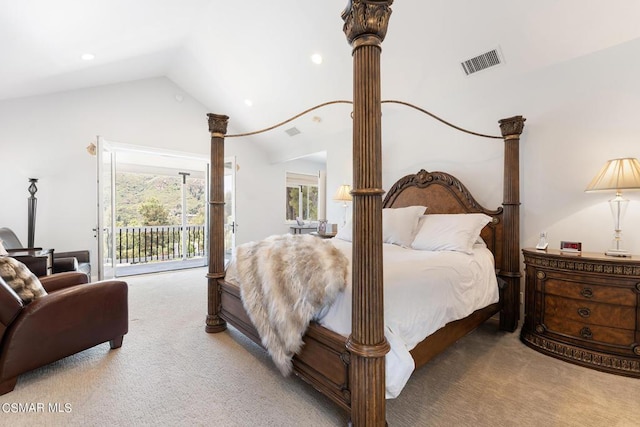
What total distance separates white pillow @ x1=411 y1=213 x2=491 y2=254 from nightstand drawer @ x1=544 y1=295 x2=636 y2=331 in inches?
29.1

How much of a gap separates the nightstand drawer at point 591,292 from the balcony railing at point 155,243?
7134 mm

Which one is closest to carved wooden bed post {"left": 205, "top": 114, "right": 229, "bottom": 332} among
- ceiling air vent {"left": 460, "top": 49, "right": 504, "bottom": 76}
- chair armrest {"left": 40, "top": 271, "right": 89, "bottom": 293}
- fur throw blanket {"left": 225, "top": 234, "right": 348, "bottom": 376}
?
fur throw blanket {"left": 225, "top": 234, "right": 348, "bottom": 376}

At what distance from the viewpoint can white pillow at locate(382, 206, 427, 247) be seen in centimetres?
310

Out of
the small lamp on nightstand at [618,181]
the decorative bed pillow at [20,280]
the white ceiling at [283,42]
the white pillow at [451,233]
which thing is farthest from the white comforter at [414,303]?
the white ceiling at [283,42]

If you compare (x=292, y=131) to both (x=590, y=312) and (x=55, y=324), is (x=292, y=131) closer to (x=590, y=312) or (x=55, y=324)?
(x=55, y=324)

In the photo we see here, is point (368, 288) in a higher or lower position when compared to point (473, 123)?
lower

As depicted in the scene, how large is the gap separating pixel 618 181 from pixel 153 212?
8.43 m

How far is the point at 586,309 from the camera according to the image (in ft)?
7.20

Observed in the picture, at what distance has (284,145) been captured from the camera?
6.12m

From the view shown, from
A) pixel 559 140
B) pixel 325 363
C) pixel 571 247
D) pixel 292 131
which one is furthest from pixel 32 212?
pixel 559 140

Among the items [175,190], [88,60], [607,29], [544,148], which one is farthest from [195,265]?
[607,29]

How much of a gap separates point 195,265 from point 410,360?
5.89 metres

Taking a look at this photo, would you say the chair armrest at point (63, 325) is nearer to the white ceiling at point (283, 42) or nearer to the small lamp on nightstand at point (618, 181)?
the white ceiling at point (283, 42)

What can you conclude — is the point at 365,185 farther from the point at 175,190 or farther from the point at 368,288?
the point at 175,190
